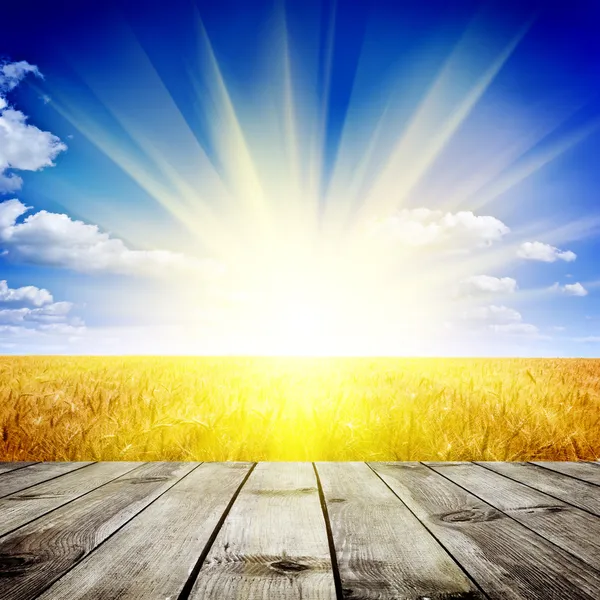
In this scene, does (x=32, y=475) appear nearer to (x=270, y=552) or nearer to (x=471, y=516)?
(x=270, y=552)

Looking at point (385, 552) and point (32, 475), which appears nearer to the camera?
point (385, 552)

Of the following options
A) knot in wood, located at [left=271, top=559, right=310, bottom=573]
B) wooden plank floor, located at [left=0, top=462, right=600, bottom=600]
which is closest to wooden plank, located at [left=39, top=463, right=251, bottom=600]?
wooden plank floor, located at [left=0, top=462, right=600, bottom=600]

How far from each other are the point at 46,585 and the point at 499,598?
1091mm

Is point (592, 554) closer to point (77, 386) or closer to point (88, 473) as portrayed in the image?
point (88, 473)

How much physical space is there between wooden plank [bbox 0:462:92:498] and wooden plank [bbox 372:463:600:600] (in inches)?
62.3

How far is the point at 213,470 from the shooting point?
97.3 inches

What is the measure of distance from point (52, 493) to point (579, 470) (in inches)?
98.2

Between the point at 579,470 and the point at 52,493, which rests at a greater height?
the point at 579,470

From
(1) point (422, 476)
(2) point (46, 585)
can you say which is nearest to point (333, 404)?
Answer: (1) point (422, 476)

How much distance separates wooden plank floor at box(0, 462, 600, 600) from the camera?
1.25m

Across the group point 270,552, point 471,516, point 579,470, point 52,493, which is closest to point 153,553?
point 270,552

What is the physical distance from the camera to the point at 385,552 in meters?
1.44

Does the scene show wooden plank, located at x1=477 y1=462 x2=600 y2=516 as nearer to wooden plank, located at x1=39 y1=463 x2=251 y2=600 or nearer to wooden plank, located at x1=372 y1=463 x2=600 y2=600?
wooden plank, located at x1=372 y1=463 x2=600 y2=600

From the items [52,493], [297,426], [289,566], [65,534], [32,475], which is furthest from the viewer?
[297,426]
